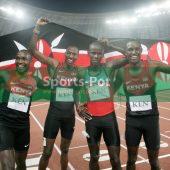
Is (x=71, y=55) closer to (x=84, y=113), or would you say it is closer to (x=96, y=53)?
(x=96, y=53)

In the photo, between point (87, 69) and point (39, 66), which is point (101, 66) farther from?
point (39, 66)

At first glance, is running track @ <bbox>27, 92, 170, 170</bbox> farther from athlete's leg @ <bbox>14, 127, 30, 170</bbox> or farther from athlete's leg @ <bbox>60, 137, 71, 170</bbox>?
athlete's leg @ <bbox>14, 127, 30, 170</bbox>

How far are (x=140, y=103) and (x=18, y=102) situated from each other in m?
1.78

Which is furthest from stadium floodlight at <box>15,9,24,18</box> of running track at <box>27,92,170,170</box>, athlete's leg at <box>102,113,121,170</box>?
athlete's leg at <box>102,113,121,170</box>

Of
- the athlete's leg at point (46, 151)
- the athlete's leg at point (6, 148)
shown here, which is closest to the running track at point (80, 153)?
the athlete's leg at point (46, 151)

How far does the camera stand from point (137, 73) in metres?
4.11

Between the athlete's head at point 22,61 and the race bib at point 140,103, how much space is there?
5.37 feet

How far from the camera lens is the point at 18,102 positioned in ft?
13.1

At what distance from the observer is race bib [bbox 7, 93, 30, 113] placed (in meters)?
3.95

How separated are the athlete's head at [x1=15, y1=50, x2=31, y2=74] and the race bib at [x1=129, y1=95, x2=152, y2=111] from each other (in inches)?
64.4

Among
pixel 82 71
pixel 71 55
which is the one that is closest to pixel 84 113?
pixel 82 71

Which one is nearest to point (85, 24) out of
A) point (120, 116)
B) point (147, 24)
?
point (147, 24)

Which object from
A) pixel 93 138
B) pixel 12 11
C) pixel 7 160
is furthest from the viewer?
pixel 12 11

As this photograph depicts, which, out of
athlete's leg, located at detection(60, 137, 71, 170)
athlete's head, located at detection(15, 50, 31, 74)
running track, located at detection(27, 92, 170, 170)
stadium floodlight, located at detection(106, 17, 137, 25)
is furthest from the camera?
stadium floodlight, located at detection(106, 17, 137, 25)
